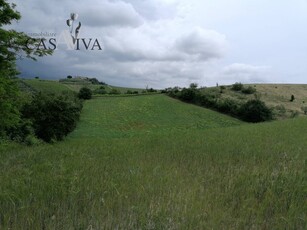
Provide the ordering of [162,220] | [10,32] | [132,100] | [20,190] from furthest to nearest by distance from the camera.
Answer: [132,100], [10,32], [20,190], [162,220]

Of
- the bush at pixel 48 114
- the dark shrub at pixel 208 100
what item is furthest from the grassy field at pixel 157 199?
the dark shrub at pixel 208 100

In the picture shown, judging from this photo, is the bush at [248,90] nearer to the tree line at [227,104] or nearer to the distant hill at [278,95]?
the distant hill at [278,95]

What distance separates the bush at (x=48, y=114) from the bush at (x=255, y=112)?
4254 cm

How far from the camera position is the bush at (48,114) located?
109 ft

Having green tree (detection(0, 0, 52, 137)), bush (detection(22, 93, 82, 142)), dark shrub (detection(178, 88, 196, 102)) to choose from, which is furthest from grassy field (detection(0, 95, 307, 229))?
dark shrub (detection(178, 88, 196, 102))

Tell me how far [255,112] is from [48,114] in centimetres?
4492

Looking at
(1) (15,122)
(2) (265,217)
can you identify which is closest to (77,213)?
(2) (265,217)

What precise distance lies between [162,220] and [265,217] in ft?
5.55

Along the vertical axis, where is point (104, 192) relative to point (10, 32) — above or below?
below

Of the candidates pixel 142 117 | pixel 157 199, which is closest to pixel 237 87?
pixel 142 117

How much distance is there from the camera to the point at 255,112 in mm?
65500

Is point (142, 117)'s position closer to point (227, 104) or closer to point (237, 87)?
point (227, 104)

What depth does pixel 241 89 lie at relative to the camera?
289 ft

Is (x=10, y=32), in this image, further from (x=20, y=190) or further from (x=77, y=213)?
(x=77, y=213)
